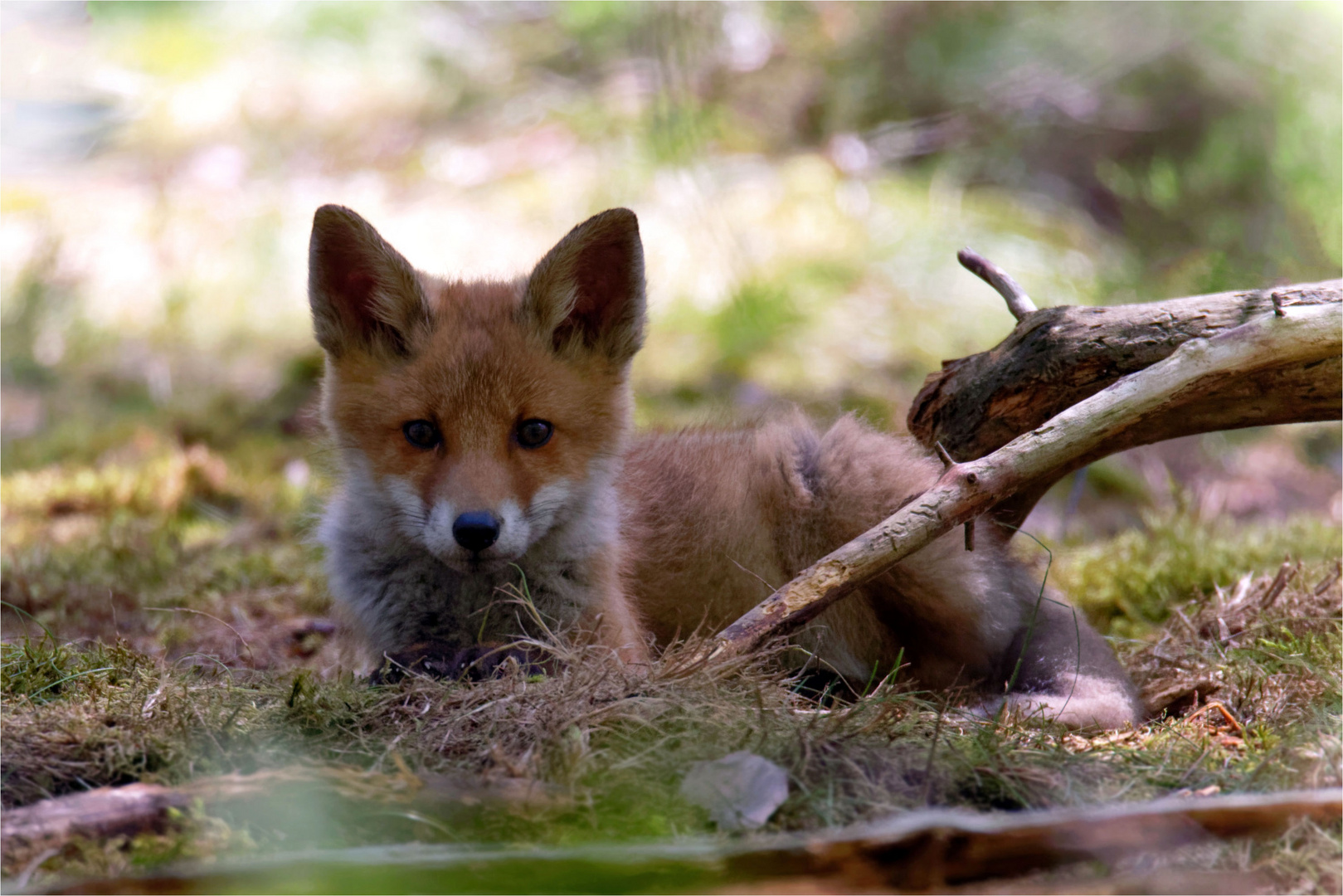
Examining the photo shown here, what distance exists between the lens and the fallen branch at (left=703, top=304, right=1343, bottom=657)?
2988mm

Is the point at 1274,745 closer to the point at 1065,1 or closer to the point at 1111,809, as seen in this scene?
the point at 1111,809

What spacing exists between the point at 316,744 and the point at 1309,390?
3.18 metres

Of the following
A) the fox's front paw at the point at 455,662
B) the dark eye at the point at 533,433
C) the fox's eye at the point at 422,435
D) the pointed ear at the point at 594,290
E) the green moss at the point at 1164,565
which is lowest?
the green moss at the point at 1164,565

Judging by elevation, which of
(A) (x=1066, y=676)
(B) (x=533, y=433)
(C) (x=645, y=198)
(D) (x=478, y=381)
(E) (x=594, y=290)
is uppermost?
(C) (x=645, y=198)

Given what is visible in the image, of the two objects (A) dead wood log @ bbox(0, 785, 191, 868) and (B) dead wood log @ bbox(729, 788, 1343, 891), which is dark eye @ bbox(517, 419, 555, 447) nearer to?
(A) dead wood log @ bbox(0, 785, 191, 868)

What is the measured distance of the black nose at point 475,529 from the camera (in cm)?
307

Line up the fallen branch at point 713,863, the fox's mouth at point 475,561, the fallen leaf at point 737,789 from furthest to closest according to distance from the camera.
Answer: the fox's mouth at point 475,561
the fallen leaf at point 737,789
the fallen branch at point 713,863

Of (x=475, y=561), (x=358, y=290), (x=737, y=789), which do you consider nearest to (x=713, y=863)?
(x=737, y=789)

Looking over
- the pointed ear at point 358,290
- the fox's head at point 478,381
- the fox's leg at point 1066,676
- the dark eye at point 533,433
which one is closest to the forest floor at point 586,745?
the fox's leg at point 1066,676

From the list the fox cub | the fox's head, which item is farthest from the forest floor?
the fox's head

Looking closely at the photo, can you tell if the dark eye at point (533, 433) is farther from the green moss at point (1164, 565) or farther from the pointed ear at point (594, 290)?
the green moss at point (1164, 565)

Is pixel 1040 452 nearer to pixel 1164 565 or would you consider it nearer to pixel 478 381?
pixel 478 381

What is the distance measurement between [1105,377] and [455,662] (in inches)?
93.6

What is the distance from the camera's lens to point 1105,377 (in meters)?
3.66
